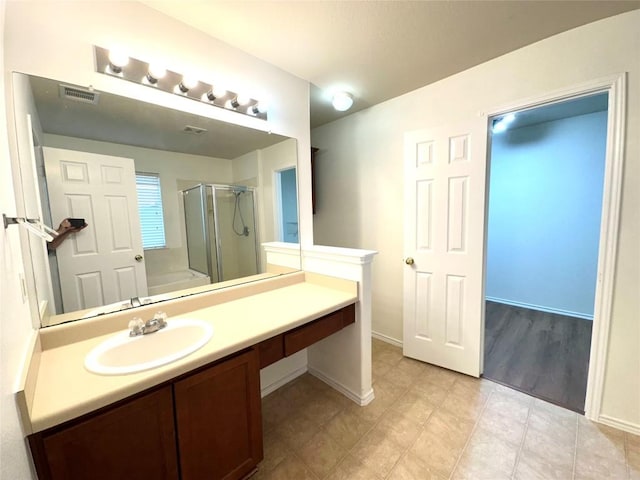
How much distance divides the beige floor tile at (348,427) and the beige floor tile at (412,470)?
0.25 meters

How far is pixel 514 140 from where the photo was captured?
3277 mm

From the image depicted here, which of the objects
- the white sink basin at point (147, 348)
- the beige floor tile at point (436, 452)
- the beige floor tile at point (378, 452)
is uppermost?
the white sink basin at point (147, 348)

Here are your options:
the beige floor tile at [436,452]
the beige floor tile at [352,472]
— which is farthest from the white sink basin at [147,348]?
the beige floor tile at [436,452]

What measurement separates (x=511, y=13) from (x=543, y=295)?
3.17 meters

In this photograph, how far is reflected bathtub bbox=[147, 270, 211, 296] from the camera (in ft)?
4.62

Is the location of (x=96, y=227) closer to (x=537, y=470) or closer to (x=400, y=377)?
(x=400, y=377)

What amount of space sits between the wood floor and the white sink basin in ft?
7.12

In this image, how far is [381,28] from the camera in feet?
4.84

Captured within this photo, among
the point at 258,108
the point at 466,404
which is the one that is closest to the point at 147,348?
the point at 258,108

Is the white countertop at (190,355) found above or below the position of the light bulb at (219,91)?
below

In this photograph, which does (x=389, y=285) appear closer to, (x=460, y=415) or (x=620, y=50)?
(x=460, y=415)

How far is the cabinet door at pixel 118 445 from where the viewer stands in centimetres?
73

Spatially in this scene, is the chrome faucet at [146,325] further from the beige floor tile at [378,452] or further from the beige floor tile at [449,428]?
the beige floor tile at [449,428]

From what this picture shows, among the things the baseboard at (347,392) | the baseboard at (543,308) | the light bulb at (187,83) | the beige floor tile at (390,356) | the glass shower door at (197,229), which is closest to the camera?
the light bulb at (187,83)
